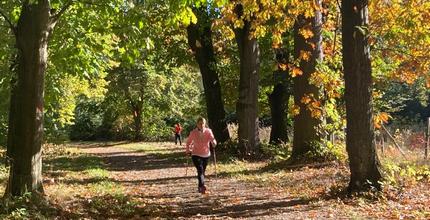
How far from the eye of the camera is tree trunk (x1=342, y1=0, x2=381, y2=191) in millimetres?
10344

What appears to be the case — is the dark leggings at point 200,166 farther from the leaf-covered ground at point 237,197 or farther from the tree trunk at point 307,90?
the tree trunk at point 307,90

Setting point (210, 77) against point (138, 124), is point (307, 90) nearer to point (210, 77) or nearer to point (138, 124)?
point (210, 77)

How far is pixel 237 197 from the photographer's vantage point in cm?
1181

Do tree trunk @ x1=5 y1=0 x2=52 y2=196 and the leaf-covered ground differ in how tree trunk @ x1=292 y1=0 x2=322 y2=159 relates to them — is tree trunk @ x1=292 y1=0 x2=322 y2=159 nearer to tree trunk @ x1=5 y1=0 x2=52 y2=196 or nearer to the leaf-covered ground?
the leaf-covered ground

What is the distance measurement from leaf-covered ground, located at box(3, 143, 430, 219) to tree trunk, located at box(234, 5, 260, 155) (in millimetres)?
4402

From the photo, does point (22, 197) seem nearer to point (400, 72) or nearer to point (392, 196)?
point (392, 196)

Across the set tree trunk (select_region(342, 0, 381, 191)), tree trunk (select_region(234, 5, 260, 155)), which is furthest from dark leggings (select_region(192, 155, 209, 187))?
tree trunk (select_region(234, 5, 260, 155))

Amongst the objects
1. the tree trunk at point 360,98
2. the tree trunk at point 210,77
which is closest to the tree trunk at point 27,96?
the tree trunk at point 360,98

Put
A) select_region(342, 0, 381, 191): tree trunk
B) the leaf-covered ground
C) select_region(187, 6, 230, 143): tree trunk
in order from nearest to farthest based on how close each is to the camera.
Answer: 1. the leaf-covered ground
2. select_region(342, 0, 381, 191): tree trunk
3. select_region(187, 6, 230, 143): tree trunk

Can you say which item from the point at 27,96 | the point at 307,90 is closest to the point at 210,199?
the point at 27,96

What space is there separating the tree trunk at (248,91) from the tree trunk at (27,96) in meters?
12.2

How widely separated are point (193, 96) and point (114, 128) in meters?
9.10

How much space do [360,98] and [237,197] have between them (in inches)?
137

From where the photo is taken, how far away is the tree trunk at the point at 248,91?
20984mm
